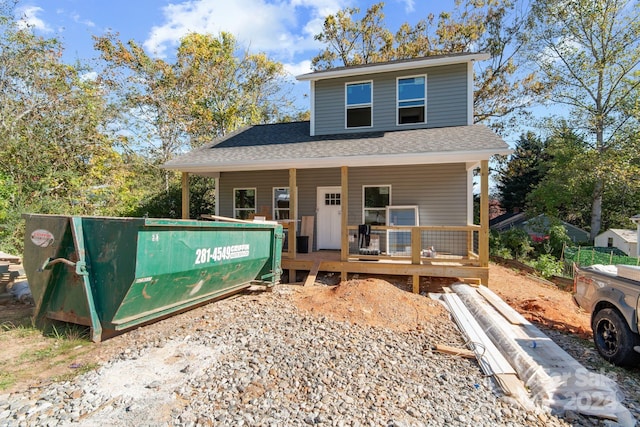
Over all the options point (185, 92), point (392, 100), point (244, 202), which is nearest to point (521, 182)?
point (392, 100)

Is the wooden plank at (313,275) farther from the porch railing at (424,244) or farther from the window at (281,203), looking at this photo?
the window at (281,203)

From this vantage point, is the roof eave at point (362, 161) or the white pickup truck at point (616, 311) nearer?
the white pickup truck at point (616, 311)

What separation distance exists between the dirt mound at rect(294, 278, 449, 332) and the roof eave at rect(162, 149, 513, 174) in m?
2.75

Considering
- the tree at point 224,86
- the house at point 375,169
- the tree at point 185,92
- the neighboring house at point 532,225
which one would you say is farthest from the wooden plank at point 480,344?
the tree at point 224,86

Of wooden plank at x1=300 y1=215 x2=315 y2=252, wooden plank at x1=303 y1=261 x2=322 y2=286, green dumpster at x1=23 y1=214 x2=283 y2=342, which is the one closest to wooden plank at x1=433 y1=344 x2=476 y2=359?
green dumpster at x1=23 y1=214 x2=283 y2=342

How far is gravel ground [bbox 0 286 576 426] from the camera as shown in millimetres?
2469

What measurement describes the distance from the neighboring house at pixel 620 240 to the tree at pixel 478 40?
831cm

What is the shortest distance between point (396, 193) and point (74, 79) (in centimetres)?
1249

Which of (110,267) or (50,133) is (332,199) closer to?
(110,267)

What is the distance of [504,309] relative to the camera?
5039 millimetres

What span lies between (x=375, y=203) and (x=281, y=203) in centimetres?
286

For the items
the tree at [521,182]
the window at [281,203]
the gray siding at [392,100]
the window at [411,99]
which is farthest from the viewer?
the tree at [521,182]

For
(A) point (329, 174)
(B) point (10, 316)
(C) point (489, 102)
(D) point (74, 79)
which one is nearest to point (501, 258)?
(A) point (329, 174)

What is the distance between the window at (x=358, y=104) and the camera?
368 inches
